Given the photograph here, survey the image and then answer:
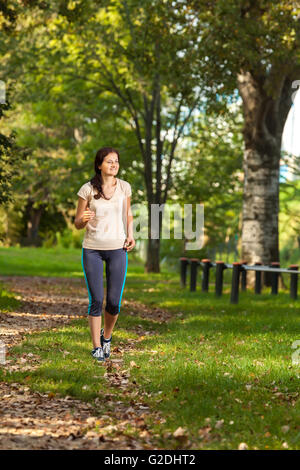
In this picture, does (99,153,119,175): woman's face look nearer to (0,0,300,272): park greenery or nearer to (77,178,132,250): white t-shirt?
(77,178,132,250): white t-shirt

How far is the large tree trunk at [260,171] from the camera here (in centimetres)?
2016

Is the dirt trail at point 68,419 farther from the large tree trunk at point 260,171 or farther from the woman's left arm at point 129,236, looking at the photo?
the large tree trunk at point 260,171

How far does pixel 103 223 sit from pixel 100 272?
0.59 metres

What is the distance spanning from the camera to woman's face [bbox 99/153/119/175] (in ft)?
27.7

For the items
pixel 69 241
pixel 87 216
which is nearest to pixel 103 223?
pixel 87 216

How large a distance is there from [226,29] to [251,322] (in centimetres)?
718

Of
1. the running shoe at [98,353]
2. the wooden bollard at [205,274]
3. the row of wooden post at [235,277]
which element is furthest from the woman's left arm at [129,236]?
the wooden bollard at [205,274]

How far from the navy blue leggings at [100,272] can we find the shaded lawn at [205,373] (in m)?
0.77

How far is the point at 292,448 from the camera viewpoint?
5.69 m

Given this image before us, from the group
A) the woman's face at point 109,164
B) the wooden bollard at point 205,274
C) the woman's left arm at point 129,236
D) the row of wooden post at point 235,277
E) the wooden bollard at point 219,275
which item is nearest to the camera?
the woman's face at point 109,164

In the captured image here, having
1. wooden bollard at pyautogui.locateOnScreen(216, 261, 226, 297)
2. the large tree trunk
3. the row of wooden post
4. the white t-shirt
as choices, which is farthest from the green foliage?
the white t-shirt

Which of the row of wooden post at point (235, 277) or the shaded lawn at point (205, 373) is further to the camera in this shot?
the row of wooden post at point (235, 277)
